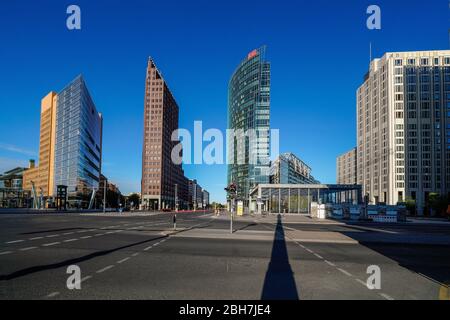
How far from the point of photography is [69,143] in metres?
124

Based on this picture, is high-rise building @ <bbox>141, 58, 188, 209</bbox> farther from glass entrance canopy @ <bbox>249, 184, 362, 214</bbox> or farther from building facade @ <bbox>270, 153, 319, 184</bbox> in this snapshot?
glass entrance canopy @ <bbox>249, 184, 362, 214</bbox>

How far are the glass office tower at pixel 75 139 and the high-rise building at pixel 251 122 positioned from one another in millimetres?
52823

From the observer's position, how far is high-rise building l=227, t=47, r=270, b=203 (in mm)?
118875

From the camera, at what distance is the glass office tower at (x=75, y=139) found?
398ft

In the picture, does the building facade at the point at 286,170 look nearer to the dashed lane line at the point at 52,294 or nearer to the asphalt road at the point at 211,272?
the asphalt road at the point at 211,272

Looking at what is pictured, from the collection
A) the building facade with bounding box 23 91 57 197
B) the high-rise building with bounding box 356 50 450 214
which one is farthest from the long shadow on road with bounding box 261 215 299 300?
the building facade with bounding box 23 91 57 197

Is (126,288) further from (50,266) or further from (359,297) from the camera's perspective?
(359,297)

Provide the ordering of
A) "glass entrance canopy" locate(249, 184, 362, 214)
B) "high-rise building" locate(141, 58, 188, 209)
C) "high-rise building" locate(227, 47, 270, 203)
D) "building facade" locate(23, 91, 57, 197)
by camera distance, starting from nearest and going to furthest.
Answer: "glass entrance canopy" locate(249, 184, 362, 214)
"high-rise building" locate(227, 47, 270, 203)
"building facade" locate(23, 91, 57, 197)
"high-rise building" locate(141, 58, 188, 209)

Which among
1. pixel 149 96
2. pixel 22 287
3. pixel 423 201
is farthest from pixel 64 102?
pixel 22 287

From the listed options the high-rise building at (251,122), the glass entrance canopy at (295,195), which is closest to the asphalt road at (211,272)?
the glass entrance canopy at (295,195)

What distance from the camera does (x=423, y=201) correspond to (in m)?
118

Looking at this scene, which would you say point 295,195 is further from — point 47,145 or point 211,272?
point 47,145

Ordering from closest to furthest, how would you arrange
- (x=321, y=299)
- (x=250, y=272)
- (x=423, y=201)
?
(x=321, y=299) → (x=250, y=272) → (x=423, y=201)

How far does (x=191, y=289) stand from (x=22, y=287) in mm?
3424
